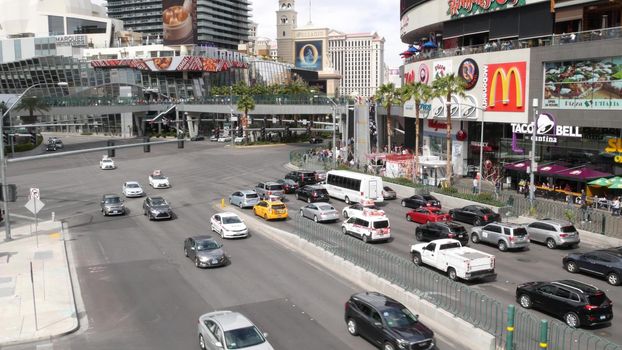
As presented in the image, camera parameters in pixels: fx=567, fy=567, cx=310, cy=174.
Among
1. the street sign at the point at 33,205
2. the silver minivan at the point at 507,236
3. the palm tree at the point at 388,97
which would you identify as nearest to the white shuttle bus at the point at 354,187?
the silver minivan at the point at 507,236

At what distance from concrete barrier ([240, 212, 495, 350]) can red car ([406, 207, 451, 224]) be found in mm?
10455

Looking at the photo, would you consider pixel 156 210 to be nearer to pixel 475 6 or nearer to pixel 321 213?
pixel 321 213

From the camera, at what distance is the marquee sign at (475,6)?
176ft

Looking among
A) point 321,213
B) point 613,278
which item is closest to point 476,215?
point 321,213

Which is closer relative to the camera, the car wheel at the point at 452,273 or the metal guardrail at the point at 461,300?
the metal guardrail at the point at 461,300

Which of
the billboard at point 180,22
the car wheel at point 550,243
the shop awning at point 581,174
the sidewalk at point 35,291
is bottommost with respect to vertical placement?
the car wheel at point 550,243

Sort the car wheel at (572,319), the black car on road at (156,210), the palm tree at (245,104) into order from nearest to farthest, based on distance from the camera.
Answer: the car wheel at (572,319)
the black car on road at (156,210)
the palm tree at (245,104)

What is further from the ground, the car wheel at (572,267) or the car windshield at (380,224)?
the car windshield at (380,224)

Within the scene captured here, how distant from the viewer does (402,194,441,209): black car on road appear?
143 ft

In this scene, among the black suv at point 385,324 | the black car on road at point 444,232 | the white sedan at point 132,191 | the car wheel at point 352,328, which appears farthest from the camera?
the white sedan at point 132,191

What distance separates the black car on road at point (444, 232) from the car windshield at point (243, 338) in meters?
17.4

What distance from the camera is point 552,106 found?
47.8 m

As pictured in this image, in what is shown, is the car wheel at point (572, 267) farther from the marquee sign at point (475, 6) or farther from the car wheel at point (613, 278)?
the marquee sign at point (475, 6)

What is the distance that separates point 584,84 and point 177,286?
3612 cm
